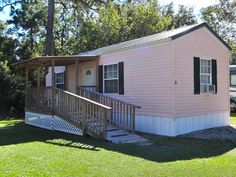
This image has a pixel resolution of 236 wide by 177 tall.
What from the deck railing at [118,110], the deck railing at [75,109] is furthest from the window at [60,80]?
the deck railing at [118,110]

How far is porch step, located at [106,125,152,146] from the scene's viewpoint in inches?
408

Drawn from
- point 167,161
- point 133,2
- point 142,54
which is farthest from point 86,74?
point 133,2

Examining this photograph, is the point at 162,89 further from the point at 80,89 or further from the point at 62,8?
the point at 62,8

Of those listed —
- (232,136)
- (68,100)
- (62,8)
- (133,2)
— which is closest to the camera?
(232,136)

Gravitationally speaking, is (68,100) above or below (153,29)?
below

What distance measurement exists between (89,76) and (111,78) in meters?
2.00

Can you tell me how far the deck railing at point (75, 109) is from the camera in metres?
11.1

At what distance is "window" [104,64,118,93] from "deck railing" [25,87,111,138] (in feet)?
5.42

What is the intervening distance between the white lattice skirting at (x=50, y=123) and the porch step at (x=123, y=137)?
1185 mm

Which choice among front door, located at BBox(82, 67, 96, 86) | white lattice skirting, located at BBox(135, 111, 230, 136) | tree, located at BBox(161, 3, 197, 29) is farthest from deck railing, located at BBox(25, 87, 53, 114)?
tree, located at BBox(161, 3, 197, 29)

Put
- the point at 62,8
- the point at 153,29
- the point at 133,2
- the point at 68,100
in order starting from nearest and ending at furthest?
the point at 68,100, the point at 153,29, the point at 133,2, the point at 62,8

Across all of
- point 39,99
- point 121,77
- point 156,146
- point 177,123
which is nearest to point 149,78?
point 121,77

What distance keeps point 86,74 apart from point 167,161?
9.48 m

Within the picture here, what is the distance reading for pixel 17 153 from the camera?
8.55m
